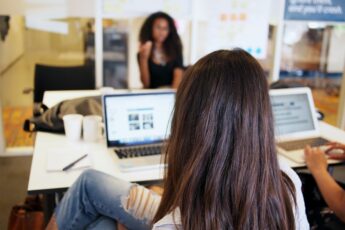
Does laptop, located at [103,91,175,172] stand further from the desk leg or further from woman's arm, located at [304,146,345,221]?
woman's arm, located at [304,146,345,221]

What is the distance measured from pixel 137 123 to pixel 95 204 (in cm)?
55

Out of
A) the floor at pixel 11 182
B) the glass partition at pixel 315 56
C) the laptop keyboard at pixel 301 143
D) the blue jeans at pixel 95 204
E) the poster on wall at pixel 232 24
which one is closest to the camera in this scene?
the blue jeans at pixel 95 204

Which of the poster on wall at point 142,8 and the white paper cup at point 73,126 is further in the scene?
the poster on wall at point 142,8

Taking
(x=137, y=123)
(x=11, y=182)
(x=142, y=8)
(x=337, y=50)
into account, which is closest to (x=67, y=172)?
(x=137, y=123)

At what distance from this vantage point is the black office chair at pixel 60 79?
2936 millimetres

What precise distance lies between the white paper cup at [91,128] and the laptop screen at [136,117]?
14 centimetres

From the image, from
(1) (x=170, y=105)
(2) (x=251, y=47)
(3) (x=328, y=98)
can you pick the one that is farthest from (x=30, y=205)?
(3) (x=328, y=98)

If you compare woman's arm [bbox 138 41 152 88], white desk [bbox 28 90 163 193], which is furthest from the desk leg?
woman's arm [bbox 138 41 152 88]

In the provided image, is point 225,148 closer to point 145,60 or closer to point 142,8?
point 145,60

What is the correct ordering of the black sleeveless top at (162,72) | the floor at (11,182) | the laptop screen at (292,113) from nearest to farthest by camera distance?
the laptop screen at (292,113) → the floor at (11,182) → the black sleeveless top at (162,72)

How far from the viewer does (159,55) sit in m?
3.31

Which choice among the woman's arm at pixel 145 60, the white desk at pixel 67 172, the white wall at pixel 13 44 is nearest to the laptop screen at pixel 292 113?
the white desk at pixel 67 172

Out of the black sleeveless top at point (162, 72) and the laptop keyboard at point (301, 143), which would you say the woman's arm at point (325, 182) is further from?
the black sleeveless top at point (162, 72)

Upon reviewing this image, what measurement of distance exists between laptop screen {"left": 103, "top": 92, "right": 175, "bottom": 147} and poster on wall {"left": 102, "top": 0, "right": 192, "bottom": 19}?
1689 millimetres
